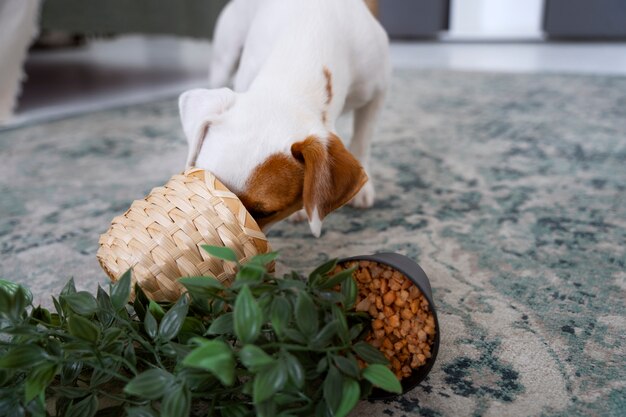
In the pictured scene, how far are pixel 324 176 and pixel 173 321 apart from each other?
13.1 inches

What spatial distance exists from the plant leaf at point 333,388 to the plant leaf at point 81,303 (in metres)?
0.29

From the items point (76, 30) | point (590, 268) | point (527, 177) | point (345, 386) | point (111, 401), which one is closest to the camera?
point (345, 386)

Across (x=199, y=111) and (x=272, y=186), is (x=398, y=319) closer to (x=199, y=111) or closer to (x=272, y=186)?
(x=272, y=186)

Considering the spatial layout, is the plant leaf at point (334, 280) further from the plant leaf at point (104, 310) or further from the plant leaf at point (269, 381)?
the plant leaf at point (104, 310)

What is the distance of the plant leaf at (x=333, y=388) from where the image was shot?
563 millimetres

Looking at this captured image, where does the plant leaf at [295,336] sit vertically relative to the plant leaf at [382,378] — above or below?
above

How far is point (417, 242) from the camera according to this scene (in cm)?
116

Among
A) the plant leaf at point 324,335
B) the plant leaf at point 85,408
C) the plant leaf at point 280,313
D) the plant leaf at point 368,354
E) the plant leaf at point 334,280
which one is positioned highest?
the plant leaf at point 280,313

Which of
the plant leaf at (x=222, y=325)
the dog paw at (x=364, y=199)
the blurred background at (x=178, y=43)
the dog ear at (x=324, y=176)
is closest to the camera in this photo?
the plant leaf at (x=222, y=325)

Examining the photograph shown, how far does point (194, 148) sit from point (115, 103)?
1896 mm

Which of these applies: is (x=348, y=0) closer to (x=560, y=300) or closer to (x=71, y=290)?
(x=560, y=300)

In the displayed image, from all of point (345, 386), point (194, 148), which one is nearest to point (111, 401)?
point (345, 386)

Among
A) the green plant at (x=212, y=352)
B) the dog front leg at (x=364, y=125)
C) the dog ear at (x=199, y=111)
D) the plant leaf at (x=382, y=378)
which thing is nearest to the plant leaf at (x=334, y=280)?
the green plant at (x=212, y=352)

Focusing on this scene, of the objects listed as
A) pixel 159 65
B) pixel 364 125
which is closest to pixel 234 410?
pixel 364 125
